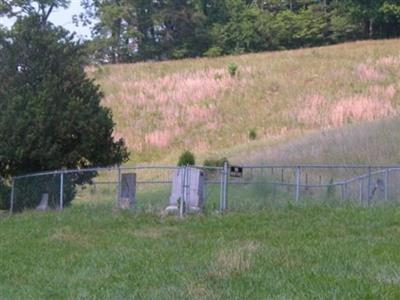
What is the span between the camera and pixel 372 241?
12.6 m

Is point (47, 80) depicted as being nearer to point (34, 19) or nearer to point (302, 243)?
point (34, 19)

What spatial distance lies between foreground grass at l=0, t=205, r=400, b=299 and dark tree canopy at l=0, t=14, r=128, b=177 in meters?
3.71

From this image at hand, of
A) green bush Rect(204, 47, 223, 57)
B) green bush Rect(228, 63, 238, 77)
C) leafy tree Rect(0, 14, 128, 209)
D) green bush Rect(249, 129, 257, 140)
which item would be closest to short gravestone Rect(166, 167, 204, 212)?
leafy tree Rect(0, 14, 128, 209)

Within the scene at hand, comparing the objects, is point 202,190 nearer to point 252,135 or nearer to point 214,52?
point 252,135

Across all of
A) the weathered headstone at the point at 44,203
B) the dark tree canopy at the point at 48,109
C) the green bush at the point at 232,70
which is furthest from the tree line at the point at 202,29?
the weathered headstone at the point at 44,203

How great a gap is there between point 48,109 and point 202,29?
199 ft

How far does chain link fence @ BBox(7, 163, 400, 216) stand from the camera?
17.8 metres

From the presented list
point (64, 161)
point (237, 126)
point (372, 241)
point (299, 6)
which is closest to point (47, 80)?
point (64, 161)

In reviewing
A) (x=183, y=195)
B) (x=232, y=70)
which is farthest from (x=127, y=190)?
(x=232, y=70)

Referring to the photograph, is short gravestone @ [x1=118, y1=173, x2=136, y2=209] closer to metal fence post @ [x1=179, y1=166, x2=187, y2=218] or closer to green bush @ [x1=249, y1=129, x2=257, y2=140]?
metal fence post @ [x1=179, y1=166, x2=187, y2=218]

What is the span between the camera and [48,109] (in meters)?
21.2

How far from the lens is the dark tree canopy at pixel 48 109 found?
20.9 meters

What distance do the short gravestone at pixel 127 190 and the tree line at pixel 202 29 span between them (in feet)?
192

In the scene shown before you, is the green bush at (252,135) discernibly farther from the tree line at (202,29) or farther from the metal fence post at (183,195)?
the tree line at (202,29)
